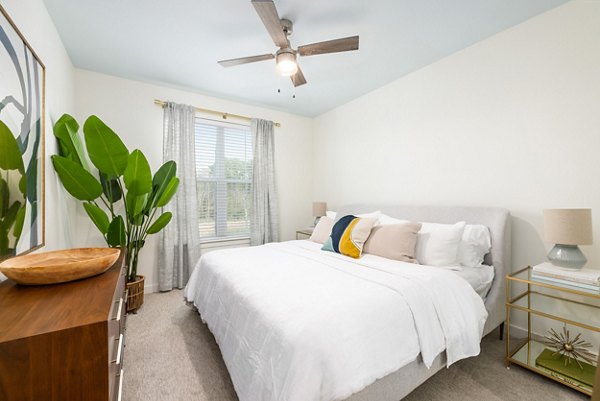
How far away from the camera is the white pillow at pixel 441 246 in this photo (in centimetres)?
205

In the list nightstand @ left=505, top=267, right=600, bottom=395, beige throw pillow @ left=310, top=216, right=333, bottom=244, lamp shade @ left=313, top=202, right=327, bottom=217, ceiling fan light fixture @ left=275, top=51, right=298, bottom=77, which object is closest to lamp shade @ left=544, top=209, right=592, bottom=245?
nightstand @ left=505, top=267, right=600, bottom=395

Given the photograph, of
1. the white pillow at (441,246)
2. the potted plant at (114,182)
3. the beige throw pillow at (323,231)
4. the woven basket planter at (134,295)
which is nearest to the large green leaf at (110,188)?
the potted plant at (114,182)

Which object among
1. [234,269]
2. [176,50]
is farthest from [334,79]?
[234,269]

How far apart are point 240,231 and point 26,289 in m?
3.00

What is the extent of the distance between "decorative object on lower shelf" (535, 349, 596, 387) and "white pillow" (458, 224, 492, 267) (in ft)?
2.32

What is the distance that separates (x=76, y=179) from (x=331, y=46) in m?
2.34

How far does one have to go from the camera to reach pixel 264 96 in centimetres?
364

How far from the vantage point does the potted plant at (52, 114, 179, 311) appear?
2.13 meters

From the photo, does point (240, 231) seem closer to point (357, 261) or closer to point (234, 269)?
point (234, 269)

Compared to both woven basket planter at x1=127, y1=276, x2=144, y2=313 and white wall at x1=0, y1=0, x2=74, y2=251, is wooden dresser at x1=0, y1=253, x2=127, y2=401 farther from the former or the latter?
woven basket planter at x1=127, y1=276, x2=144, y2=313

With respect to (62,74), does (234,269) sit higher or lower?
lower

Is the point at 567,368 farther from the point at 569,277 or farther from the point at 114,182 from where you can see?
the point at 114,182

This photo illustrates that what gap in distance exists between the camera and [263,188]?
13.1 ft

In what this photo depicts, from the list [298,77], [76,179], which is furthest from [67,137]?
[298,77]
